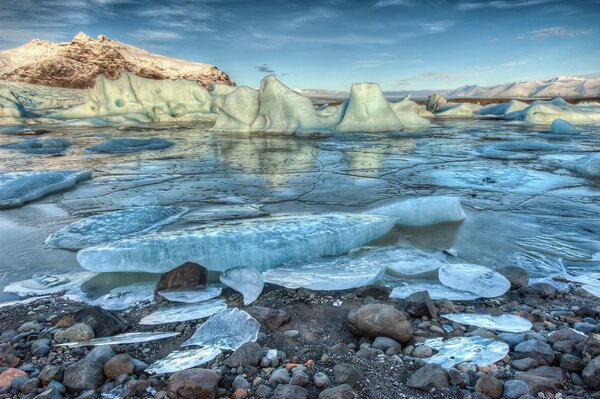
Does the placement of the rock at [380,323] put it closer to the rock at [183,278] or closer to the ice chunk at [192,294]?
the ice chunk at [192,294]

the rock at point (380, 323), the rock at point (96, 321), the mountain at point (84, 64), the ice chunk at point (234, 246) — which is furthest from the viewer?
the mountain at point (84, 64)

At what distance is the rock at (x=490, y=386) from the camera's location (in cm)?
118

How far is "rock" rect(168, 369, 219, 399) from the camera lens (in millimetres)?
1198

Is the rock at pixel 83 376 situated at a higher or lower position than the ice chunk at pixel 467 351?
higher

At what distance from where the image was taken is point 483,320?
170 cm

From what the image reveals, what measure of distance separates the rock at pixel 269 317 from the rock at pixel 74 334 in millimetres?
657

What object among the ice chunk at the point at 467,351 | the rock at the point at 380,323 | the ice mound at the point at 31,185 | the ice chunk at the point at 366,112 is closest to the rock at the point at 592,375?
the ice chunk at the point at 467,351

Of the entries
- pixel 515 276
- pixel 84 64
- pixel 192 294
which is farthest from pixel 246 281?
pixel 84 64

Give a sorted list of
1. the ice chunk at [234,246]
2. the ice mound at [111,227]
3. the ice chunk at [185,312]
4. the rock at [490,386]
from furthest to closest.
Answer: the ice mound at [111,227], the ice chunk at [234,246], the ice chunk at [185,312], the rock at [490,386]

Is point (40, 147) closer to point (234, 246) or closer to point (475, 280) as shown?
point (234, 246)

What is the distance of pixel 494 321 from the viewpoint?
1683 millimetres

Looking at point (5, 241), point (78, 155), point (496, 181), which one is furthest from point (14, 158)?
point (496, 181)

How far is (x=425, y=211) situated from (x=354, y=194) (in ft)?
4.27

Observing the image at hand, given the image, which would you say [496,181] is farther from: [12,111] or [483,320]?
[12,111]
